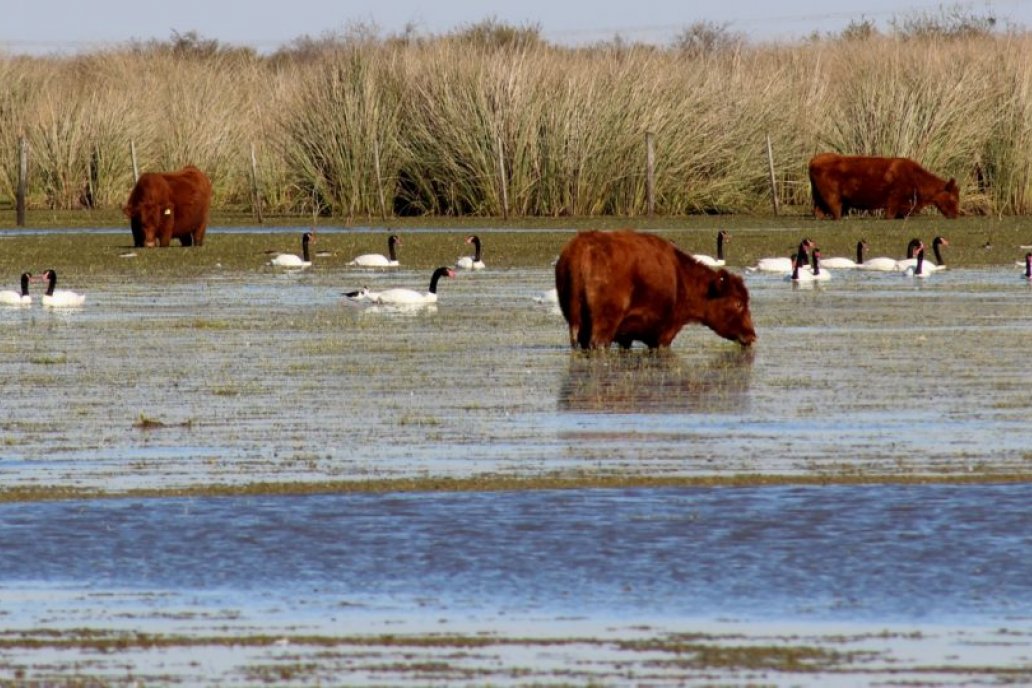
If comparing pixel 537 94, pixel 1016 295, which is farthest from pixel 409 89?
pixel 1016 295

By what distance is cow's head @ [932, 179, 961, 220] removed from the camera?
4169 cm

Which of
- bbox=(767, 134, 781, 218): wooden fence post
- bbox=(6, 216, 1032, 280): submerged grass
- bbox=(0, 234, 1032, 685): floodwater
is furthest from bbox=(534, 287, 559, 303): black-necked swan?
bbox=(767, 134, 781, 218): wooden fence post

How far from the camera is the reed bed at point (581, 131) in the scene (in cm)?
4331

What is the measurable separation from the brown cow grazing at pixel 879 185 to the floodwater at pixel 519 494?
21.8m

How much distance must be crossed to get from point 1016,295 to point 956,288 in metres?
1.49

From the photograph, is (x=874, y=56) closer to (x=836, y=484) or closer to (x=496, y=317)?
(x=496, y=317)

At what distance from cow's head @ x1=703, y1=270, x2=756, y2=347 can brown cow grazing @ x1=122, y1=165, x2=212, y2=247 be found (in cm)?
1721

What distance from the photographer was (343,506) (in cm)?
1016

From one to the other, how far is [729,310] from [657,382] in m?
2.88

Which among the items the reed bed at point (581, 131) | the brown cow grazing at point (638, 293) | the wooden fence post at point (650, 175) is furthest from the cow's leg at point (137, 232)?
the brown cow grazing at point (638, 293)

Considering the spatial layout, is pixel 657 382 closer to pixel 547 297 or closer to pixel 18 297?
pixel 547 297

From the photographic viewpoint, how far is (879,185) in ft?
136

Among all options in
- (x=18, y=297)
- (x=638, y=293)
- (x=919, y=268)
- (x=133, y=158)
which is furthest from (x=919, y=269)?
(x=133, y=158)

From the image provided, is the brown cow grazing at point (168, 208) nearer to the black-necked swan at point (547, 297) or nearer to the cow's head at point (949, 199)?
the black-necked swan at point (547, 297)
